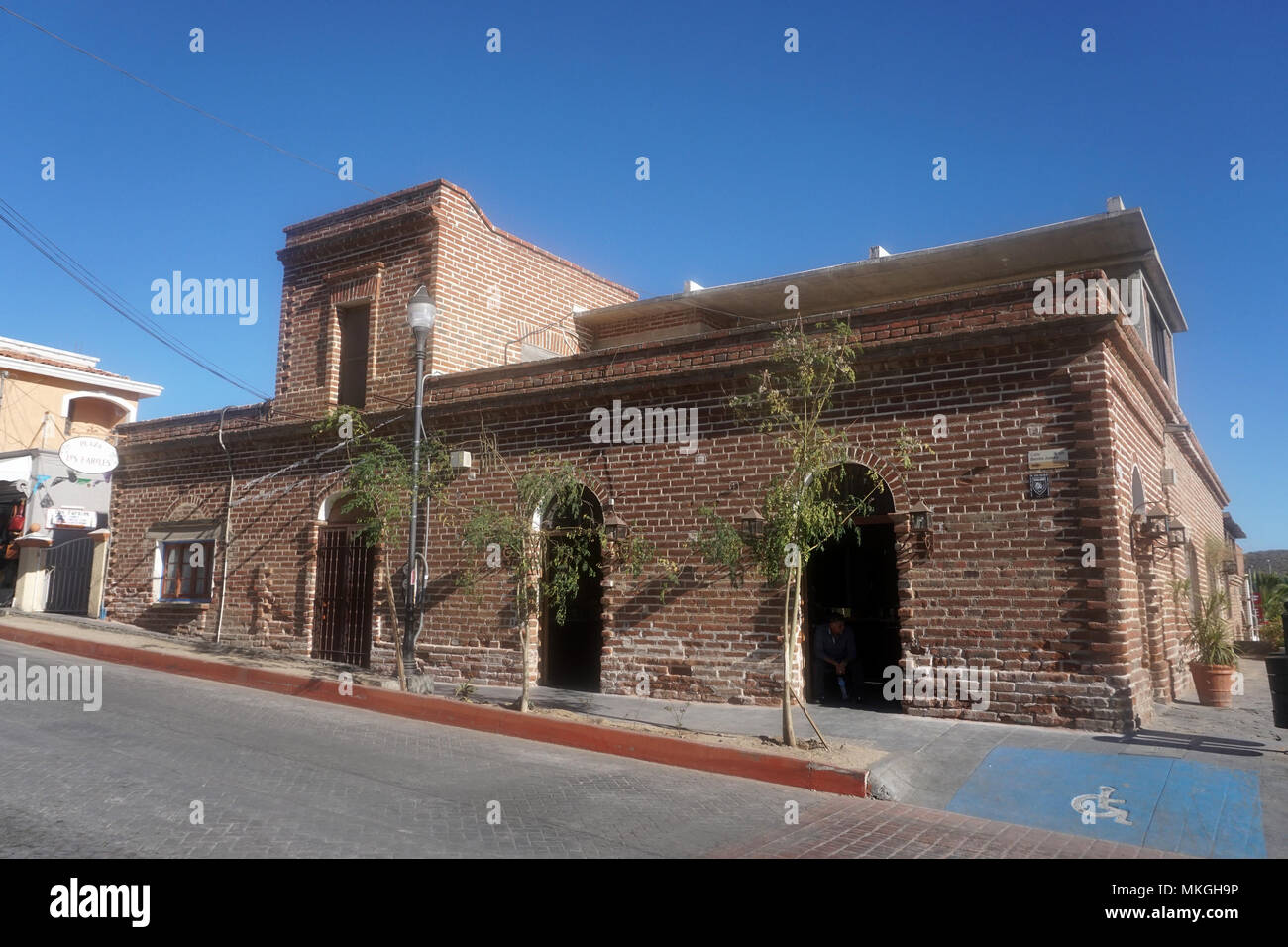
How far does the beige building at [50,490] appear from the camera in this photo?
1806 cm

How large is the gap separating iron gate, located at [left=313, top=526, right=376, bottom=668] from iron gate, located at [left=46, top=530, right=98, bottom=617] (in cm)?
860

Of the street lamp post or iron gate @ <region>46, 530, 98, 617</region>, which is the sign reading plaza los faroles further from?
the street lamp post

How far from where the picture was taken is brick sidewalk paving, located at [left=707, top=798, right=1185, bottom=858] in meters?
5.43

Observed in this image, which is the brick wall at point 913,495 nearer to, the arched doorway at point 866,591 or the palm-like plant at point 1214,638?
the palm-like plant at point 1214,638

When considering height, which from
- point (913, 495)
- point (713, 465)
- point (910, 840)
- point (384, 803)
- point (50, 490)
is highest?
point (50, 490)

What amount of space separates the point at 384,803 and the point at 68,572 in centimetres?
1781

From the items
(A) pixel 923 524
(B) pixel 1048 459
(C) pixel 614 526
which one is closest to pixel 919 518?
(A) pixel 923 524

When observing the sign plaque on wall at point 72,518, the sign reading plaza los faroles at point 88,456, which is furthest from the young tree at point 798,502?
the sign plaque on wall at point 72,518

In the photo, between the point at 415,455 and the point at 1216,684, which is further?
the point at 415,455

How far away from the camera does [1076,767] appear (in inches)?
282

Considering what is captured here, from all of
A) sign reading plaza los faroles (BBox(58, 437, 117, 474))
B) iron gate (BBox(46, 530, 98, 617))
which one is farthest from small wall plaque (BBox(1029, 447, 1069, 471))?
iron gate (BBox(46, 530, 98, 617))

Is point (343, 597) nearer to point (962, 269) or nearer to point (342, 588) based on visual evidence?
point (342, 588)

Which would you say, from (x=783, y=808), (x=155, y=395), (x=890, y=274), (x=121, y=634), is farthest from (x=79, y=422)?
(x=783, y=808)

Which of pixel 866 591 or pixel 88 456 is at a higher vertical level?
pixel 88 456
